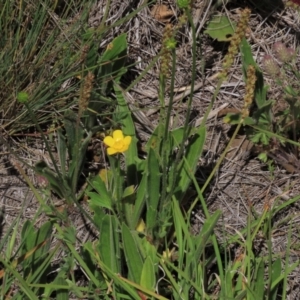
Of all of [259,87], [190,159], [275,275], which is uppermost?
[259,87]

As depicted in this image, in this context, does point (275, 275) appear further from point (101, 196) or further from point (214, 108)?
point (214, 108)

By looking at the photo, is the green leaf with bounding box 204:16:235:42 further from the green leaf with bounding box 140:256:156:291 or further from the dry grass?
the green leaf with bounding box 140:256:156:291

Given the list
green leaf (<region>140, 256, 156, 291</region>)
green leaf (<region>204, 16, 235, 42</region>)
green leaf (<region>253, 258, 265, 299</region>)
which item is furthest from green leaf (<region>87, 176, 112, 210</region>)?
green leaf (<region>204, 16, 235, 42</region>)

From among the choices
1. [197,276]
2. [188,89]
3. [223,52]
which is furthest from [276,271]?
[223,52]

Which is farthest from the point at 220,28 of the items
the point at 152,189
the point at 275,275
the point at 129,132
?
the point at 275,275

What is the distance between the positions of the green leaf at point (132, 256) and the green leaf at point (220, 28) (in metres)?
1.03

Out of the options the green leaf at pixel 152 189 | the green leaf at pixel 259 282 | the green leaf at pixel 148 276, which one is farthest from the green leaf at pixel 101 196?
the green leaf at pixel 259 282

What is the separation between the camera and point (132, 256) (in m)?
1.83

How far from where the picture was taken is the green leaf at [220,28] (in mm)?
2527

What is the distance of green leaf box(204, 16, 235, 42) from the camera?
253 centimetres

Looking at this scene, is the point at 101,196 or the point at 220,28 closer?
the point at 101,196

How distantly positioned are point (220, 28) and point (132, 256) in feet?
→ 3.62

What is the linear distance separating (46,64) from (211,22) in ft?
2.35

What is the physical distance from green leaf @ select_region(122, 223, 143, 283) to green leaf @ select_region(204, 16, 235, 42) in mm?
1027
